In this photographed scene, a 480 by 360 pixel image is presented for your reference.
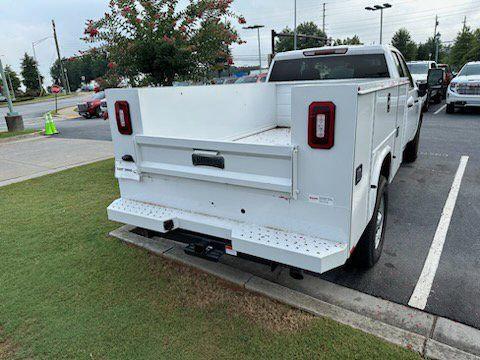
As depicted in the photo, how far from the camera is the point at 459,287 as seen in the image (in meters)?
3.17

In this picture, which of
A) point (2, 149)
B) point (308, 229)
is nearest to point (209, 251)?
point (308, 229)

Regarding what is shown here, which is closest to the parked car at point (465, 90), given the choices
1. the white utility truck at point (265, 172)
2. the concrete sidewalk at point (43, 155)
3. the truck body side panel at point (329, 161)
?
the white utility truck at point (265, 172)

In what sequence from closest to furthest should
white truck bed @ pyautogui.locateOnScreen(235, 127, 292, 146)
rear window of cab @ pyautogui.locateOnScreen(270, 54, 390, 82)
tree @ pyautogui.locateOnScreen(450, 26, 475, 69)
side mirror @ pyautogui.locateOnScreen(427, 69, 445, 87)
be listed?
white truck bed @ pyautogui.locateOnScreen(235, 127, 292, 146), rear window of cab @ pyautogui.locateOnScreen(270, 54, 390, 82), side mirror @ pyautogui.locateOnScreen(427, 69, 445, 87), tree @ pyautogui.locateOnScreen(450, 26, 475, 69)

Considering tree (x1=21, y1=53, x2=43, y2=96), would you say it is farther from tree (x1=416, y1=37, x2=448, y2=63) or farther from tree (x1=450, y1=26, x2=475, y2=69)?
tree (x1=416, y1=37, x2=448, y2=63)

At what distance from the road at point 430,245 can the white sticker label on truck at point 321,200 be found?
47.2 inches

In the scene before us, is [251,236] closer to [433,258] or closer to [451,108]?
[433,258]

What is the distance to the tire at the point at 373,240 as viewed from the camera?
3139 mm

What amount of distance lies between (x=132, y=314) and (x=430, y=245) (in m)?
Result: 3.10

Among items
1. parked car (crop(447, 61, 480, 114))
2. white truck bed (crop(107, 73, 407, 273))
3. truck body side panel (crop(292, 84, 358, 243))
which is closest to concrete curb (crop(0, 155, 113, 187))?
white truck bed (crop(107, 73, 407, 273))

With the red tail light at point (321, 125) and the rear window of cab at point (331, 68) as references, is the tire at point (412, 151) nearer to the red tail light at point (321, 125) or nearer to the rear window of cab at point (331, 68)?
the rear window of cab at point (331, 68)

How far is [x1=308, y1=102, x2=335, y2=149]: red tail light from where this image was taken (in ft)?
7.47

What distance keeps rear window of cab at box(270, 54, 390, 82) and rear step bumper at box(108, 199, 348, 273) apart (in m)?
3.14

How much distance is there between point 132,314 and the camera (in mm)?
2939

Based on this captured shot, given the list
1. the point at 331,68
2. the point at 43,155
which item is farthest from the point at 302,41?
the point at 331,68
